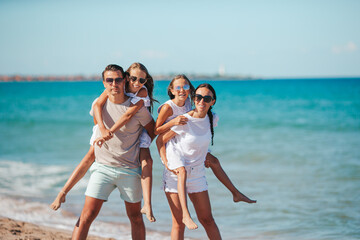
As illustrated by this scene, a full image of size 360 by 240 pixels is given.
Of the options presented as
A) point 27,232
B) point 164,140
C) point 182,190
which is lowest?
point 27,232

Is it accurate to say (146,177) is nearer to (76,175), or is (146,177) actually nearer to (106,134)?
(106,134)

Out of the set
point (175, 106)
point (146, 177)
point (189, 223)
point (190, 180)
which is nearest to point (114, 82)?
point (175, 106)

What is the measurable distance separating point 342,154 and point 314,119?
11.1 metres

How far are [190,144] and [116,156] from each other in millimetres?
692

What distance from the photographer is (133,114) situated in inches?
150

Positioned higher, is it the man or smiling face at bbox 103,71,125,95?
smiling face at bbox 103,71,125,95

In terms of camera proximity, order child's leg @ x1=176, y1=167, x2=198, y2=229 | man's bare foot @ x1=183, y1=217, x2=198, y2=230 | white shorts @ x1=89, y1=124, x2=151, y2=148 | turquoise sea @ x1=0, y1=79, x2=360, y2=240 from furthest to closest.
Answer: turquoise sea @ x1=0, y1=79, x2=360, y2=240, white shorts @ x1=89, y1=124, x2=151, y2=148, child's leg @ x1=176, y1=167, x2=198, y2=229, man's bare foot @ x1=183, y1=217, x2=198, y2=230

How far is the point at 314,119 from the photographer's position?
22641 millimetres

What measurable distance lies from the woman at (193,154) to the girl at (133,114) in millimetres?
162

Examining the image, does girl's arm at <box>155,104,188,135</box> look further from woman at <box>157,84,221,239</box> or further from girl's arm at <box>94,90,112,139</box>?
girl's arm at <box>94,90,112,139</box>

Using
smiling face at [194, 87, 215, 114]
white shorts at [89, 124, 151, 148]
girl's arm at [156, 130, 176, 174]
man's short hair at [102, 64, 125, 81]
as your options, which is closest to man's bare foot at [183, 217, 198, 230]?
girl's arm at [156, 130, 176, 174]

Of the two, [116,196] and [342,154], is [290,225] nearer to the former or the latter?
[116,196]

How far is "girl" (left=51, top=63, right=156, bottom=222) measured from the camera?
12.4 feet

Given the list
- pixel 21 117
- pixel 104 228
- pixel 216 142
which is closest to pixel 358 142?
pixel 216 142
